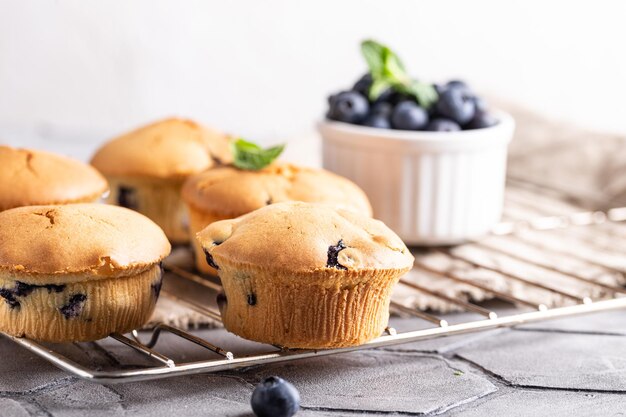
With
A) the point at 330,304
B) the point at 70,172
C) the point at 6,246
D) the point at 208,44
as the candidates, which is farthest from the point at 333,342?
the point at 208,44

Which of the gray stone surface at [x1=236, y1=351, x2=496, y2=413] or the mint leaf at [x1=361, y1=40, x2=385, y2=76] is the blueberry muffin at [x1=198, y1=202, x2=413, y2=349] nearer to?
the gray stone surface at [x1=236, y1=351, x2=496, y2=413]

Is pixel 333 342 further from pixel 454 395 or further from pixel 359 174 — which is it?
pixel 359 174

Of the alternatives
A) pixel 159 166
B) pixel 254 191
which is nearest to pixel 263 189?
pixel 254 191

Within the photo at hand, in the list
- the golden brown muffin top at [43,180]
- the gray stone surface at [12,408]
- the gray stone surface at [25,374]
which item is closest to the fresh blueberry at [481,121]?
the golden brown muffin top at [43,180]

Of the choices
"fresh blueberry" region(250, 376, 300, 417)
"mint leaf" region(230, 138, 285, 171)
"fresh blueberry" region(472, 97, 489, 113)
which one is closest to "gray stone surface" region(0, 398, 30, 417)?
"fresh blueberry" region(250, 376, 300, 417)

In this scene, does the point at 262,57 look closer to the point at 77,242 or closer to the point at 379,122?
the point at 379,122

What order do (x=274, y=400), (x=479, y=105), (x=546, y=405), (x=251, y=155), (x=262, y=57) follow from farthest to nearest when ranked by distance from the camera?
1. (x=262, y=57)
2. (x=479, y=105)
3. (x=251, y=155)
4. (x=546, y=405)
5. (x=274, y=400)

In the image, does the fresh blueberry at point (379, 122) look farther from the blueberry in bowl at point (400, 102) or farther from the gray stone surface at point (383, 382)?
the gray stone surface at point (383, 382)
